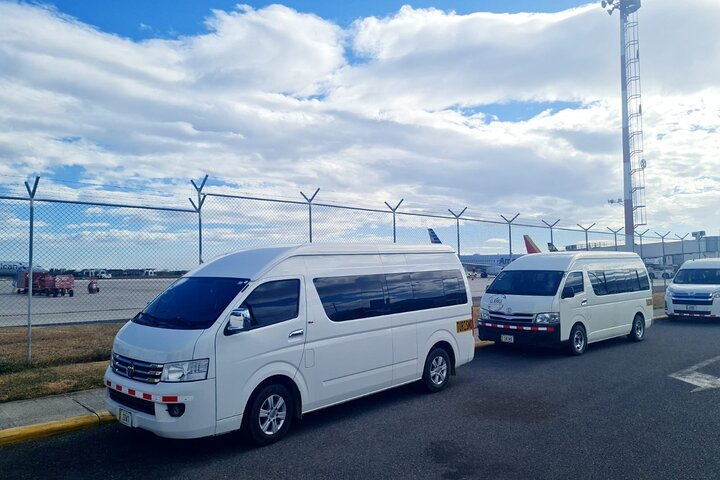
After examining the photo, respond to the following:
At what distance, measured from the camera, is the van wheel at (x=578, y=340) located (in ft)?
37.0

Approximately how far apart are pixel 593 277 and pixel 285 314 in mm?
8473

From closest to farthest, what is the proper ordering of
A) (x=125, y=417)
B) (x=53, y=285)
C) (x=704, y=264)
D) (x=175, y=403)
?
(x=175, y=403)
(x=125, y=417)
(x=704, y=264)
(x=53, y=285)

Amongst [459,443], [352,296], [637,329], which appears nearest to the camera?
[459,443]

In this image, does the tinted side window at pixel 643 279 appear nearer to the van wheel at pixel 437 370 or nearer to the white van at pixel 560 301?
the white van at pixel 560 301

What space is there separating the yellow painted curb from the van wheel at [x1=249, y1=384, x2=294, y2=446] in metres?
2.21

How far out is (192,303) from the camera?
6141mm

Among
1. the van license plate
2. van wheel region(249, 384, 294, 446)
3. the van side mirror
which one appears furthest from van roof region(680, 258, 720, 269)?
the van license plate

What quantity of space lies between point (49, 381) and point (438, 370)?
580 centimetres

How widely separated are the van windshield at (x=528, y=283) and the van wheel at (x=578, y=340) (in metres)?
1.00

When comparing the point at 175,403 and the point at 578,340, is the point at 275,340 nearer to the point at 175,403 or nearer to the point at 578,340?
the point at 175,403

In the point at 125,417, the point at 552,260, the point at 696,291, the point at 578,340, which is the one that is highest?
the point at 552,260

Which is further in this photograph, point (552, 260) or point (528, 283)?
point (552, 260)

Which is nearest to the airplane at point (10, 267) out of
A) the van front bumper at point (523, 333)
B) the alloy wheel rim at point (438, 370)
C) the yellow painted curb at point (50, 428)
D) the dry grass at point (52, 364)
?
the dry grass at point (52, 364)

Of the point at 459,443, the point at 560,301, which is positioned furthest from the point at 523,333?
the point at 459,443
